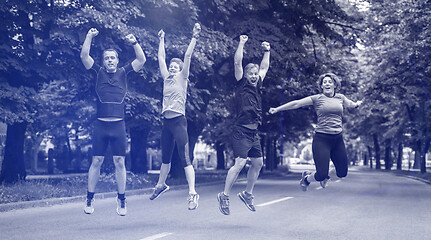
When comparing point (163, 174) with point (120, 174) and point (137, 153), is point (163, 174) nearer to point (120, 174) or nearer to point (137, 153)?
point (120, 174)

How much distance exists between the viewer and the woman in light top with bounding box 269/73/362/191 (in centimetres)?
546

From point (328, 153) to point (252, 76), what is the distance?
102 centimetres

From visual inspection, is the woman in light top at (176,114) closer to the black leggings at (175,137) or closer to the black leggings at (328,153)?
the black leggings at (175,137)

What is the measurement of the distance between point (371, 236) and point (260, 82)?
17.5 metres

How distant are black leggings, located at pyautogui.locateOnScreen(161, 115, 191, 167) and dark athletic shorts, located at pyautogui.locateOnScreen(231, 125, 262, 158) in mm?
450

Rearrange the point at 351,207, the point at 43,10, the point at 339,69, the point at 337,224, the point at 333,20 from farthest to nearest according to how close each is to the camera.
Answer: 1. the point at 351,207
2. the point at 337,224
3. the point at 43,10
4. the point at 339,69
5. the point at 333,20

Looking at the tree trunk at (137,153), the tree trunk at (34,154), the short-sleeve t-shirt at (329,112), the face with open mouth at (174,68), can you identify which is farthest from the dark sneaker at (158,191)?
the tree trunk at (34,154)

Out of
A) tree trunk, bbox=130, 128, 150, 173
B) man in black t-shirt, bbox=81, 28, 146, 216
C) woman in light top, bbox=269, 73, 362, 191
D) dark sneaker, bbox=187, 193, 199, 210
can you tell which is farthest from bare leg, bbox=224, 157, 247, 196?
tree trunk, bbox=130, 128, 150, 173

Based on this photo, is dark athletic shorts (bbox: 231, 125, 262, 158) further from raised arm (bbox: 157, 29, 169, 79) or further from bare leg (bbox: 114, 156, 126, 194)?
bare leg (bbox: 114, 156, 126, 194)

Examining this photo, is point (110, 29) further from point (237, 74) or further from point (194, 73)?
point (237, 74)

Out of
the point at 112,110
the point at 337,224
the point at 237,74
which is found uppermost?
the point at 237,74

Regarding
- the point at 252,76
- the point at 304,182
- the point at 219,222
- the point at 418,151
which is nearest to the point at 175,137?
the point at 252,76

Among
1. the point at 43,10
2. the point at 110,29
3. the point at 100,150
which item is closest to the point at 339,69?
the point at 110,29

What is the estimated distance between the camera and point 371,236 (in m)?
21.7
